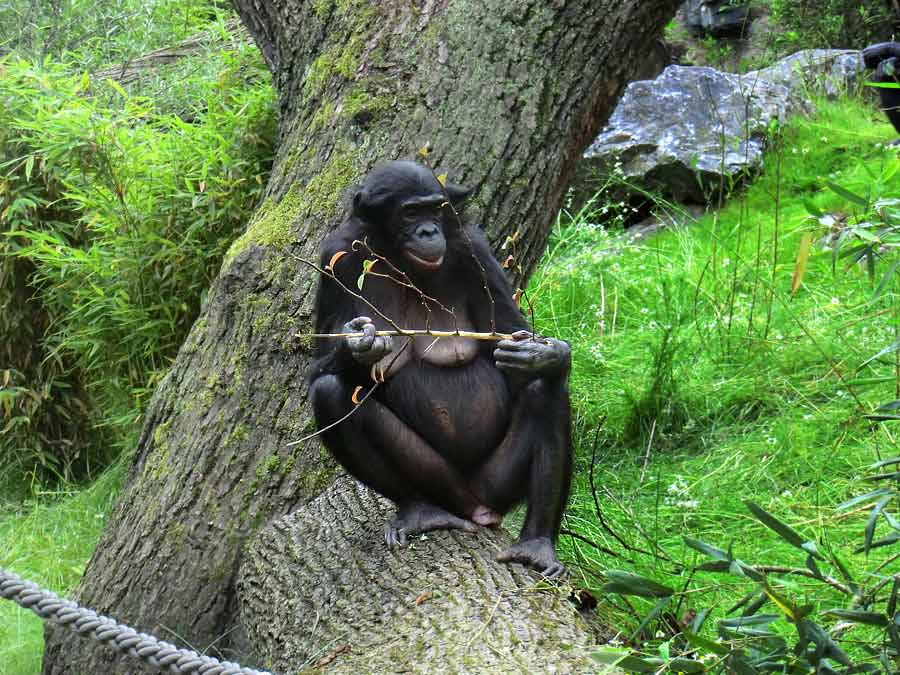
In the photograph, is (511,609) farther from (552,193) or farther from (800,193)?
(800,193)

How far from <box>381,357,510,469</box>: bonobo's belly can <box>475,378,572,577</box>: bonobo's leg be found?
6cm

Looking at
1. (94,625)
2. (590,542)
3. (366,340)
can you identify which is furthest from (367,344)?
(590,542)

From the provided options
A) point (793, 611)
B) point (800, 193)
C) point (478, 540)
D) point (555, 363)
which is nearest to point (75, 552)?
point (478, 540)

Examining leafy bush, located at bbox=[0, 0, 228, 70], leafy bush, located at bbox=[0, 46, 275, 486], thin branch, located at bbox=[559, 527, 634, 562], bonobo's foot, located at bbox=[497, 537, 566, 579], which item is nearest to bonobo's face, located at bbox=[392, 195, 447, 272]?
bonobo's foot, located at bbox=[497, 537, 566, 579]

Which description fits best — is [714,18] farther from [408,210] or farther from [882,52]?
[408,210]

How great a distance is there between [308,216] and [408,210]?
2.96 ft

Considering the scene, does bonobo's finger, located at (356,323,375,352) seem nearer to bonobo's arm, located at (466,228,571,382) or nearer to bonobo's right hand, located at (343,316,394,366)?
Answer: bonobo's right hand, located at (343,316,394,366)

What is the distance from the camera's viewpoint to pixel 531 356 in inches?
122

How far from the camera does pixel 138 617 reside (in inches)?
152

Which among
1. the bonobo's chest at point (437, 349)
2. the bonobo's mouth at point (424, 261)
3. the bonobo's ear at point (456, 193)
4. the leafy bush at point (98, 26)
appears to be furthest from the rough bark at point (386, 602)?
the leafy bush at point (98, 26)

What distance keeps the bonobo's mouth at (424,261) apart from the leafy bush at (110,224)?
2.07m

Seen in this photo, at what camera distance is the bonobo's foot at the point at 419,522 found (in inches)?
129

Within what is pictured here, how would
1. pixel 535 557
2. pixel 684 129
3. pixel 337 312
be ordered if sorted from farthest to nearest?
pixel 684 129 < pixel 337 312 < pixel 535 557

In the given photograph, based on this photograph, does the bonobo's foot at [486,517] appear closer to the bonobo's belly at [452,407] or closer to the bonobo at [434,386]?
the bonobo at [434,386]
